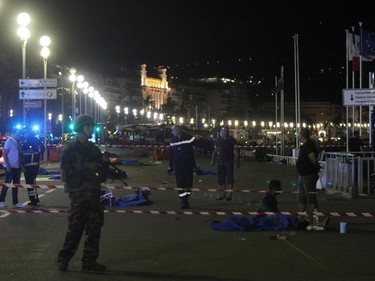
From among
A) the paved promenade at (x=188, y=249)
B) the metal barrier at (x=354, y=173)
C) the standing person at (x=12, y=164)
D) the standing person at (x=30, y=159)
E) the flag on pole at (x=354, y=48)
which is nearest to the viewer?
the paved promenade at (x=188, y=249)

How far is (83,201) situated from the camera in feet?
27.1

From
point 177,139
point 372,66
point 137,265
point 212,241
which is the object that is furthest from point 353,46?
point 137,265

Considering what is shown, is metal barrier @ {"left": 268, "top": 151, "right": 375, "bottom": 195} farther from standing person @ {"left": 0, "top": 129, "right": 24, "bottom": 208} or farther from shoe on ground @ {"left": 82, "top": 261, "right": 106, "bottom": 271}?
shoe on ground @ {"left": 82, "top": 261, "right": 106, "bottom": 271}

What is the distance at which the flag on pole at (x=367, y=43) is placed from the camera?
1083 inches

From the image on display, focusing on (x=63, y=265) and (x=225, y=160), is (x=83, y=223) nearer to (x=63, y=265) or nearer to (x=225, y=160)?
Result: (x=63, y=265)

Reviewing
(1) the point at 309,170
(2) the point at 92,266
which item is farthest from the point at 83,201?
(1) the point at 309,170

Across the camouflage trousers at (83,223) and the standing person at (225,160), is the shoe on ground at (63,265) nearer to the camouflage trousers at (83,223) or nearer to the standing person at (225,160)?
the camouflage trousers at (83,223)

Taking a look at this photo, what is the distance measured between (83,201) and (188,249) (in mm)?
2224

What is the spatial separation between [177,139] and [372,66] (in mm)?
21952

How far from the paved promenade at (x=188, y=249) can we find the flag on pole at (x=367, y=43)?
45.0ft

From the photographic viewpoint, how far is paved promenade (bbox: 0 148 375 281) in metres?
8.23

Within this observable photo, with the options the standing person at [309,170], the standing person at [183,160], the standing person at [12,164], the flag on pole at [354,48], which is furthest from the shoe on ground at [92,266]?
the flag on pole at [354,48]

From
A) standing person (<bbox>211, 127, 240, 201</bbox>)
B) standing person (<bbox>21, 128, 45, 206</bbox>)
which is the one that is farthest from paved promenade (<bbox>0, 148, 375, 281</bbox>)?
standing person (<bbox>211, 127, 240, 201</bbox>)

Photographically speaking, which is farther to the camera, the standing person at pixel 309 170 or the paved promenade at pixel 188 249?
the standing person at pixel 309 170
